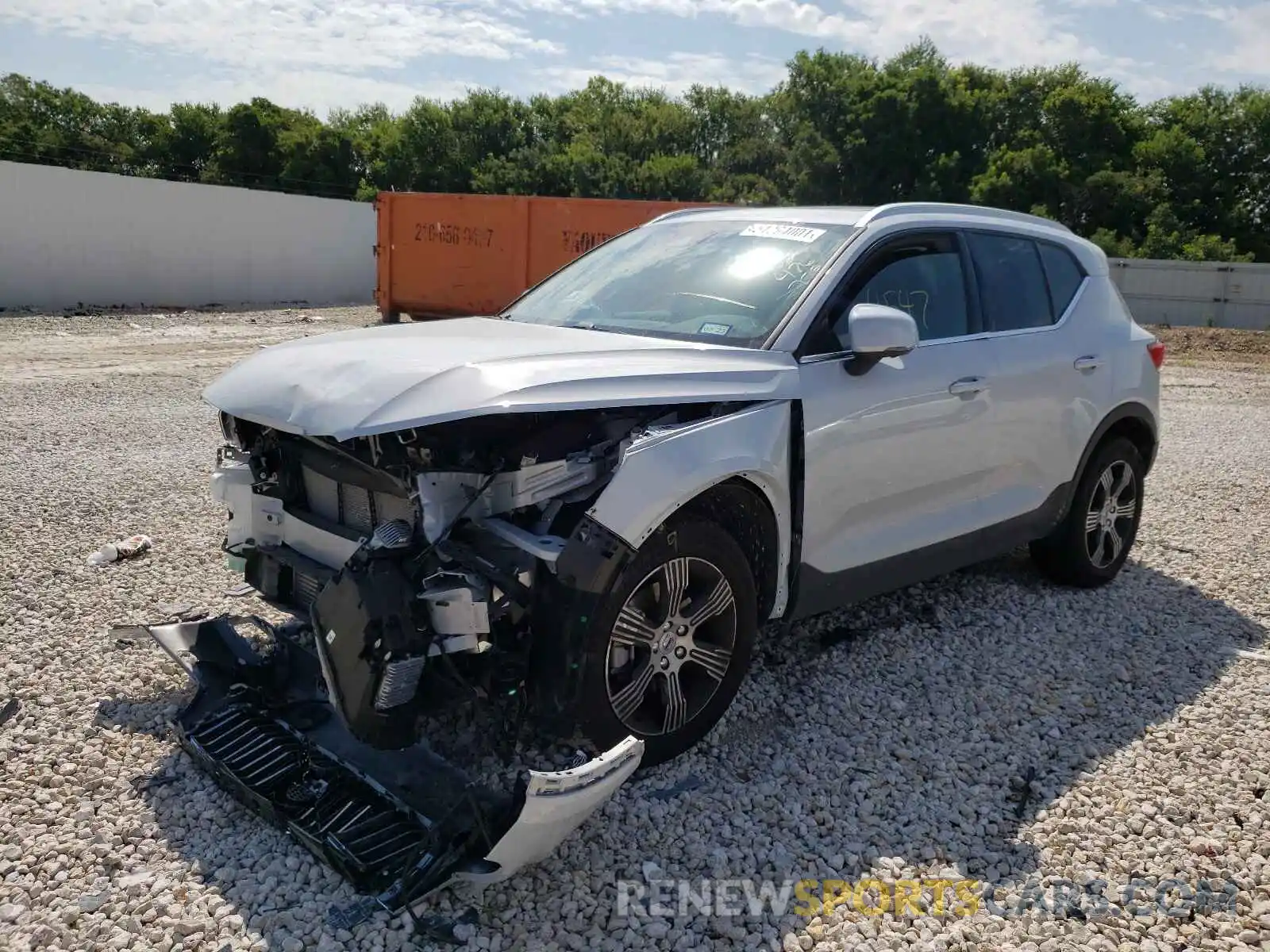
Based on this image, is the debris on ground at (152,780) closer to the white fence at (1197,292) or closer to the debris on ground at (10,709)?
the debris on ground at (10,709)

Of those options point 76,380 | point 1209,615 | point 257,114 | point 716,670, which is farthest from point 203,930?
point 257,114

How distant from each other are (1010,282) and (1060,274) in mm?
528

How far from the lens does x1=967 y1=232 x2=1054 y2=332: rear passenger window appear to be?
492 centimetres

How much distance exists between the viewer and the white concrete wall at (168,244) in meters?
21.0

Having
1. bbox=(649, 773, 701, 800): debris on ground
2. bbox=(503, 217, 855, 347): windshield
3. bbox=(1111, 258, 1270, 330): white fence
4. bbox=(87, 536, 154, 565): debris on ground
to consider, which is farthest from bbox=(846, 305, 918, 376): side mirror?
bbox=(1111, 258, 1270, 330): white fence

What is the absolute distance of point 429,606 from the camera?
3080mm

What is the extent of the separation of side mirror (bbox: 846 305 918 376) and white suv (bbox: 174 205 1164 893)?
0.04ft

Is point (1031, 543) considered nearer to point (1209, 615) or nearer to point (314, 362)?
point (1209, 615)

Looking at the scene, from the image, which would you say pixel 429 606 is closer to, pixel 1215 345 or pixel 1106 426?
pixel 1106 426

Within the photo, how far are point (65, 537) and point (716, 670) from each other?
4.11 metres

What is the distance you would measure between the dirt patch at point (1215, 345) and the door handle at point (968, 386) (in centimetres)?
1776

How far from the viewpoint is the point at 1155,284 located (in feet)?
85.4

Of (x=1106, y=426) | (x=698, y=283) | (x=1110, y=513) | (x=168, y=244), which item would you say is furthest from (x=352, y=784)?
(x=168, y=244)

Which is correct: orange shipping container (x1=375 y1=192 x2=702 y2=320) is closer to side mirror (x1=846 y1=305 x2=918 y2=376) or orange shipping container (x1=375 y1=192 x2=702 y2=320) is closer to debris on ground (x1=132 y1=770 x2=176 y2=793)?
side mirror (x1=846 y1=305 x2=918 y2=376)
